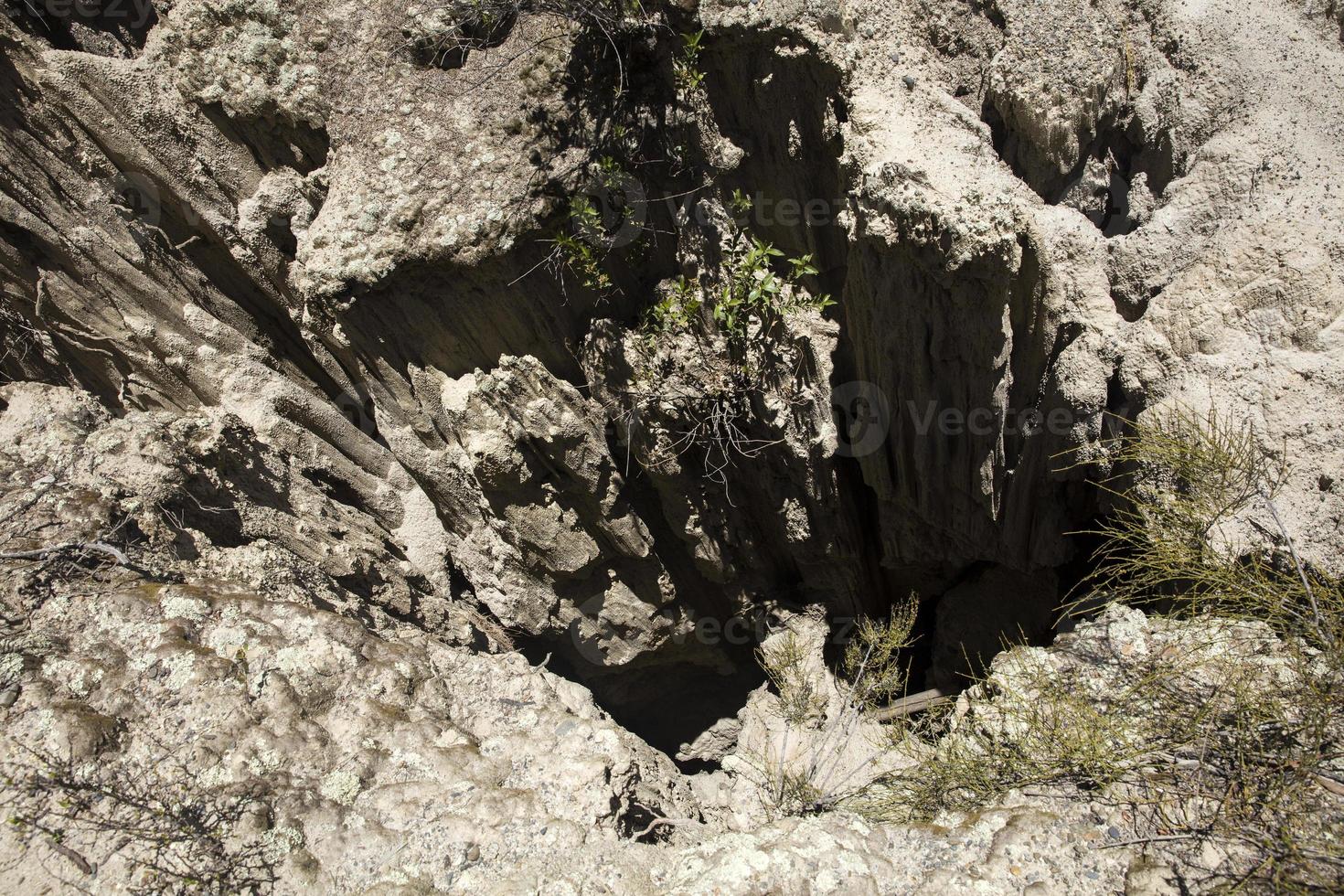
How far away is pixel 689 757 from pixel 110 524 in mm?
4760

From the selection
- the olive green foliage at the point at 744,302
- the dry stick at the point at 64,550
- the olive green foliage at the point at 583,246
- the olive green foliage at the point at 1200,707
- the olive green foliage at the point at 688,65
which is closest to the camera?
the olive green foliage at the point at 1200,707

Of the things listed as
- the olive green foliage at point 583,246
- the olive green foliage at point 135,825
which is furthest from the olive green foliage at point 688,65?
the olive green foliage at point 135,825

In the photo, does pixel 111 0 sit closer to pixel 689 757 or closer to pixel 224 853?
pixel 224 853

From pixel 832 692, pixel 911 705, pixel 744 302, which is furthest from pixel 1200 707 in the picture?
pixel 832 692

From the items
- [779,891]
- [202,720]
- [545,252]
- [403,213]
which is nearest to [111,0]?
[403,213]

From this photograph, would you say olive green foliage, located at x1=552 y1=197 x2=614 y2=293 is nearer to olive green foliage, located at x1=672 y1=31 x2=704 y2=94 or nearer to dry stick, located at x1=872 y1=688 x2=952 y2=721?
olive green foliage, located at x1=672 y1=31 x2=704 y2=94

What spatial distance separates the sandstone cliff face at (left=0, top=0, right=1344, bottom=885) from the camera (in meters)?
3.44

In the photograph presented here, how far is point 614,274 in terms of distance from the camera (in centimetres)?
423

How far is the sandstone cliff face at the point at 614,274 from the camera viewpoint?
344cm

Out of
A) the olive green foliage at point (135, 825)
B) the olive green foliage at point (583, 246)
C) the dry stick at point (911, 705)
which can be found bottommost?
the dry stick at point (911, 705)

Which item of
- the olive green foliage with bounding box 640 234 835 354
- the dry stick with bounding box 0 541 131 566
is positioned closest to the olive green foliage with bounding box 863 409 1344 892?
the olive green foliage with bounding box 640 234 835 354

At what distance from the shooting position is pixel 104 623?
10.9ft

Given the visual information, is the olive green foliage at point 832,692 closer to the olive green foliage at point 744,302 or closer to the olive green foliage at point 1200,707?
the olive green foliage at point 1200,707

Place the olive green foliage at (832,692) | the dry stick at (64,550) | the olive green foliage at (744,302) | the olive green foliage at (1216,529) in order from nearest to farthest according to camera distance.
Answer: the olive green foliage at (1216,529) → the dry stick at (64,550) → the olive green foliage at (744,302) → the olive green foliage at (832,692)
